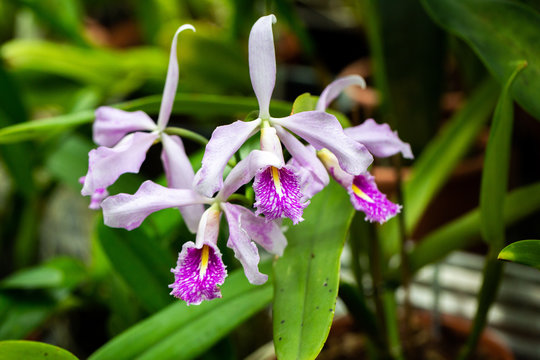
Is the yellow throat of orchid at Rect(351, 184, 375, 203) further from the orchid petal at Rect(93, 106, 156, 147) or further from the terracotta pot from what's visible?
the terracotta pot

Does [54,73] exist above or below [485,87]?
below

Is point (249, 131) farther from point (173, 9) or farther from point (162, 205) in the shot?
point (173, 9)

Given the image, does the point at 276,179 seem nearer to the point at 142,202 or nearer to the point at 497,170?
the point at 142,202

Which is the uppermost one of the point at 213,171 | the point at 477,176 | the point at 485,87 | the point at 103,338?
the point at 213,171

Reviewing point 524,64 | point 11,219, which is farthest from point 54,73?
point 524,64

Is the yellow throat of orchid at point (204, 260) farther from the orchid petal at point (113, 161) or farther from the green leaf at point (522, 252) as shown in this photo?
the green leaf at point (522, 252)

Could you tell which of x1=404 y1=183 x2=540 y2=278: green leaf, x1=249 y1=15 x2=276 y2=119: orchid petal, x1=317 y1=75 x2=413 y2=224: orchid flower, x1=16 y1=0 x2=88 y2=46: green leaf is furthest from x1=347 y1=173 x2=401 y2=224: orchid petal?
x1=16 y1=0 x2=88 y2=46: green leaf

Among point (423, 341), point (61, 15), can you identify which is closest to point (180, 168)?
point (423, 341)
